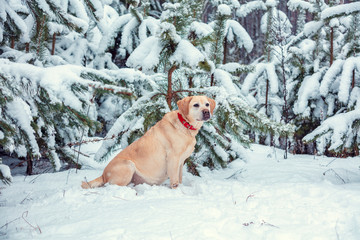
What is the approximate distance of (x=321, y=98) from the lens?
572 cm

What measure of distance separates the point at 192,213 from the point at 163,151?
4.12 feet

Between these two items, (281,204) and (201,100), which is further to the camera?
(201,100)

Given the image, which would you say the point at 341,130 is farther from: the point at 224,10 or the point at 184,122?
the point at 224,10

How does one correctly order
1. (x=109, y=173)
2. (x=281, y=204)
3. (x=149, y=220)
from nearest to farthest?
(x=149, y=220), (x=281, y=204), (x=109, y=173)

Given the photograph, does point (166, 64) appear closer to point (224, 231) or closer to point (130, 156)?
point (130, 156)

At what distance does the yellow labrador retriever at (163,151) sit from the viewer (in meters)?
2.92

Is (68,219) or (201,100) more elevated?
(201,100)

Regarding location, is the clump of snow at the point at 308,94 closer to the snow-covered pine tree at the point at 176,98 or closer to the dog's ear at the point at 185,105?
the snow-covered pine tree at the point at 176,98

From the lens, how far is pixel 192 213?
6.27ft

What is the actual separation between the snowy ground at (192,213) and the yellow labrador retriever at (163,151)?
0.74ft

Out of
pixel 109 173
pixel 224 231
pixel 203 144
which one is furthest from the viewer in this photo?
pixel 203 144

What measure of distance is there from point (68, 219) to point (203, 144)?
7.33 feet

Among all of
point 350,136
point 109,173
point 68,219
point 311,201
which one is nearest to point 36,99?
point 109,173

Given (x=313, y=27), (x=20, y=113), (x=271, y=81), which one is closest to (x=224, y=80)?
(x=313, y=27)
